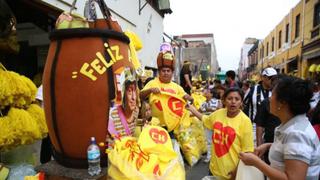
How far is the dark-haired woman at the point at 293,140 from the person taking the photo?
1.54m

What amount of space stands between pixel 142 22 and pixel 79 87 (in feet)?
25.6

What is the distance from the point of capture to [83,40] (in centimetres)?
184

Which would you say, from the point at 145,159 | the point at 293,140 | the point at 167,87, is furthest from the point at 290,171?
the point at 167,87

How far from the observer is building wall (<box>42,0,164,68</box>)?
22.6 feet

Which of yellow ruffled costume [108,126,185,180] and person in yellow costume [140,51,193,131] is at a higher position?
person in yellow costume [140,51,193,131]

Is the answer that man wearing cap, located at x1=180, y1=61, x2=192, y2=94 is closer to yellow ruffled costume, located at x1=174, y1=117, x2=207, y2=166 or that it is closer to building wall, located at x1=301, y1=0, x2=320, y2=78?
yellow ruffled costume, located at x1=174, y1=117, x2=207, y2=166

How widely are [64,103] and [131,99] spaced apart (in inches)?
20.8

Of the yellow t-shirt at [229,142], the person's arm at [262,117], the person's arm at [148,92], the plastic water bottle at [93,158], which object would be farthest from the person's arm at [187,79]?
the plastic water bottle at [93,158]

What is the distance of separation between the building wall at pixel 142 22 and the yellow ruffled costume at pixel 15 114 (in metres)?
2.37

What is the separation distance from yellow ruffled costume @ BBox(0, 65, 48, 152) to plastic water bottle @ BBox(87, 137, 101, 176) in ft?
3.28

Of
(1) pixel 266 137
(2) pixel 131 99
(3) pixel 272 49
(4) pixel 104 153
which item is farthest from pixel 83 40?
(3) pixel 272 49

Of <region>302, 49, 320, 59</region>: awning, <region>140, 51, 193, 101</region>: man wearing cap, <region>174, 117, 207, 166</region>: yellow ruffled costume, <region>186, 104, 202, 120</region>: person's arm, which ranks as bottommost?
<region>174, 117, 207, 166</region>: yellow ruffled costume

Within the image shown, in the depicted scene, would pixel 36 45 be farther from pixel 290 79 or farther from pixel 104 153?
pixel 290 79

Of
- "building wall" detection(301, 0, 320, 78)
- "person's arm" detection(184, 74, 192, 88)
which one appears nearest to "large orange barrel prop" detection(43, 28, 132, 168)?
"person's arm" detection(184, 74, 192, 88)
